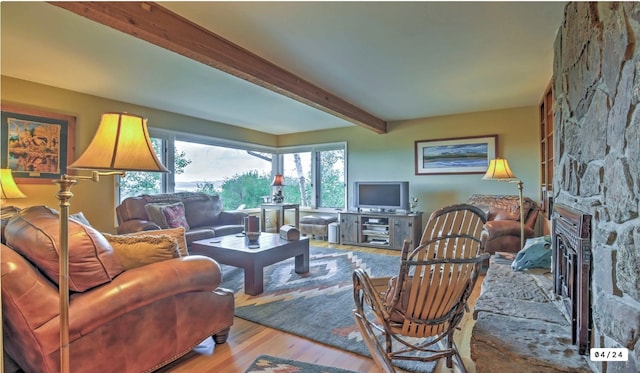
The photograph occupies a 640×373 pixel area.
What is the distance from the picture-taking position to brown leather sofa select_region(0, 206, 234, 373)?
1401 mm

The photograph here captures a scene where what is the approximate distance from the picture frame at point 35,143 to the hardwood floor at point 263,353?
327 centimetres

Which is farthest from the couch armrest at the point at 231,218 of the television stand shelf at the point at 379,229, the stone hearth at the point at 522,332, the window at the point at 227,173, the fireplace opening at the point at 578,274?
the fireplace opening at the point at 578,274

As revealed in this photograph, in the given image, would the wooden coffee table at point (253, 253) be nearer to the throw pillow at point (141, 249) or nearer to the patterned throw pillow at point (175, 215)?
the patterned throw pillow at point (175, 215)

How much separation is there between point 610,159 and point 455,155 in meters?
4.14

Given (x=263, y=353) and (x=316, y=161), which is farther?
(x=316, y=161)

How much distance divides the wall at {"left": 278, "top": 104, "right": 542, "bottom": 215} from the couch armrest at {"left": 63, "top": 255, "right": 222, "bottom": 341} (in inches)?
173

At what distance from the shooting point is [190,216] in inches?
177

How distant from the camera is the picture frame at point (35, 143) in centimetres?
345

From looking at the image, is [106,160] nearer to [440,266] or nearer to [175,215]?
[440,266]

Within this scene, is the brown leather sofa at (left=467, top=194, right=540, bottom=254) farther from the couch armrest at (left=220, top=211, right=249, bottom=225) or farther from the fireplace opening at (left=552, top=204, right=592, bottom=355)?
the couch armrest at (left=220, top=211, right=249, bottom=225)

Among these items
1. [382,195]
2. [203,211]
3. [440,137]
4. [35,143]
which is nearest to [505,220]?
[440,137]

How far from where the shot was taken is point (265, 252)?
3082mm
